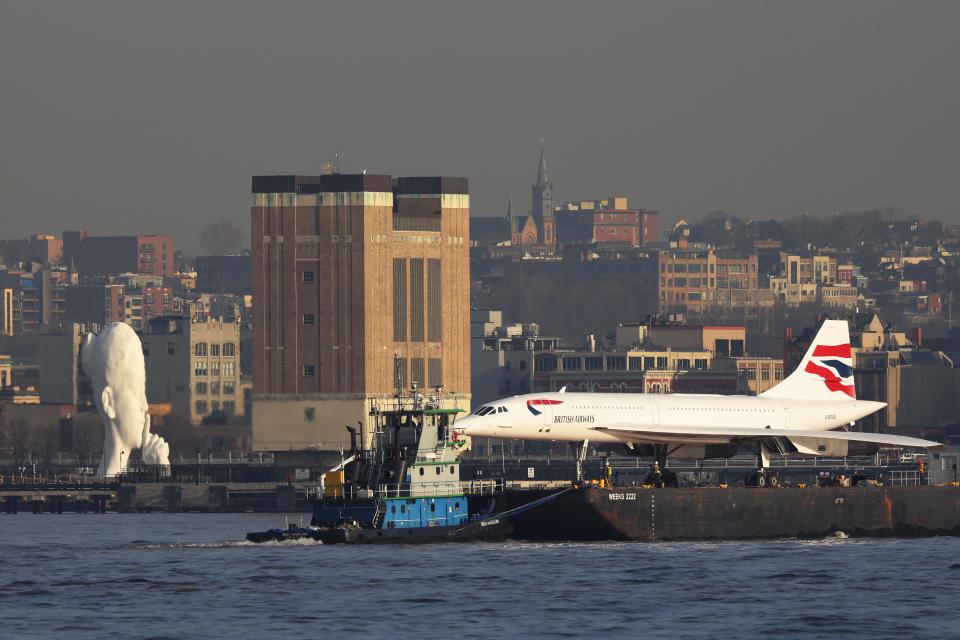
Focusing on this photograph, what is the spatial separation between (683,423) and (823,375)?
18051mm

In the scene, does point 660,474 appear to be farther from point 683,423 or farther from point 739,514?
point 739,514

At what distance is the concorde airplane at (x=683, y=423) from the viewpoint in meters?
132

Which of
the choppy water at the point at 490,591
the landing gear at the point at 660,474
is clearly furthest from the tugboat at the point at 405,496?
the landing gear at the point at 660,474

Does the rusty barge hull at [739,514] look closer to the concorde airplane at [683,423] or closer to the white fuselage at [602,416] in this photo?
the concorde airplane at [683,423]

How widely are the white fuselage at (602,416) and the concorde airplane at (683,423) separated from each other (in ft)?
0.16

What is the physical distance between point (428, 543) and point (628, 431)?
14.8 m

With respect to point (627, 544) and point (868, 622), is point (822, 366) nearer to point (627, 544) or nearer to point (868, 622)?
point (627, 544)

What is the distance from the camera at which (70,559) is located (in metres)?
124

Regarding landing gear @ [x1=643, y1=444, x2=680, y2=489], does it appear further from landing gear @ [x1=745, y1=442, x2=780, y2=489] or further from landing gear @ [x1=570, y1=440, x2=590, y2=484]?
landing gear @ [x1=745, y1=442, x2=780, y2=489]

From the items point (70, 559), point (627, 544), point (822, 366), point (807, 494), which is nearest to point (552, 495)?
point (627, 544)

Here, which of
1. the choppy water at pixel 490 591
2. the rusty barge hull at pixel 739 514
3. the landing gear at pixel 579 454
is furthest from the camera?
the landing gear at pixel 579 454

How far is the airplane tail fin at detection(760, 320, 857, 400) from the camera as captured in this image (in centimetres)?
15038

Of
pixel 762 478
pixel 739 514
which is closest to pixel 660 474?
pixel 762 478

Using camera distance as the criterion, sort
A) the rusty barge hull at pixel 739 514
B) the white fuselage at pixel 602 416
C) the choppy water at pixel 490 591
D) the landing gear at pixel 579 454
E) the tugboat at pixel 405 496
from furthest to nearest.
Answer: the white fuselage at pixel 602 416 → the landing gear at pixel 579 454 → the rusty barge hull at pixel 739 514 → the tugboat at pixel 405 496 → the choppy water at pixel 490 591
